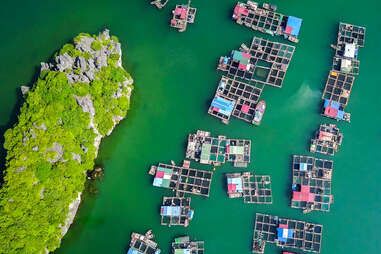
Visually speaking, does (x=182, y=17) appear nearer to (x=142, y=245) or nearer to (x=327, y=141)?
(x=327, y=141)

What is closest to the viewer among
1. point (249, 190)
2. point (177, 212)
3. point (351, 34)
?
point (177, 212)

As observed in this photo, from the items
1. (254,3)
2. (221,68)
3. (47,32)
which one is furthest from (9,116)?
(254,3)

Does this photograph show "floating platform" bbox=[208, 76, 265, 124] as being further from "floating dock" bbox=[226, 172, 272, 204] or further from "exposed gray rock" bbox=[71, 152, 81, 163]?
"exposed gray rock" bbox=[71, 152, 81, 163]

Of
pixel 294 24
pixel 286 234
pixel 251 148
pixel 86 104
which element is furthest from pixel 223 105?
pixel 286 234

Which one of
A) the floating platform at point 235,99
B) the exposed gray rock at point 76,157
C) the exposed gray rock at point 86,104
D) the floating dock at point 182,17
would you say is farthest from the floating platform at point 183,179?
the floating dock at point 182,17

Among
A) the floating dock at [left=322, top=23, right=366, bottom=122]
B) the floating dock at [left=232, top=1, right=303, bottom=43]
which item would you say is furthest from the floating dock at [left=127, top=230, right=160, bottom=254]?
the floating dock at [left=232, top=1, right=303, bottom=43]

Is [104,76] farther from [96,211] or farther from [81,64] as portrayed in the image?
[96,211]
